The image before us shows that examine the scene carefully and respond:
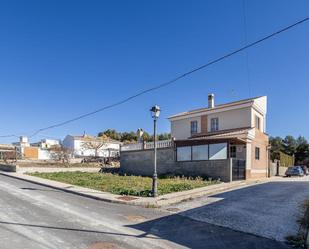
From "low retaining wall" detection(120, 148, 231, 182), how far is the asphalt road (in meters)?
12.5

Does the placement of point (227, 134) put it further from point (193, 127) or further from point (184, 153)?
point (193, 127)

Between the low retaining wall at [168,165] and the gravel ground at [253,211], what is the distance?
25.6 ft

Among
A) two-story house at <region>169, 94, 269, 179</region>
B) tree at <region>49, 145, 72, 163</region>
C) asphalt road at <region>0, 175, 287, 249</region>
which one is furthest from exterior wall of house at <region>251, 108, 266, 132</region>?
tree at <region>49, 145, 72, 163</region>

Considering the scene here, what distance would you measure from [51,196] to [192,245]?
9428mm

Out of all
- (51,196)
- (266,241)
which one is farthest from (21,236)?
(51,196)

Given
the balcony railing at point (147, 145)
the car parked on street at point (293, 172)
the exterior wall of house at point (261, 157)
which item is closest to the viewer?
the exterior wall of house at point (261, 157)

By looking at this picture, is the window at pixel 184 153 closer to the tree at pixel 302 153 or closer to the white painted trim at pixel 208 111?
the white painted trim at pixel 208 111

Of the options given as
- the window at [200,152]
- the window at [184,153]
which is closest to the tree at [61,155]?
the window at [184,153]

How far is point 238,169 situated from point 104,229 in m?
18.0

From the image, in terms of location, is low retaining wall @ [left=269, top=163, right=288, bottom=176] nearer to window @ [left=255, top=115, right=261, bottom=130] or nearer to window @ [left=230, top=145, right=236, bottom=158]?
window @ [left=255, top=115, right=261, bottom=130]

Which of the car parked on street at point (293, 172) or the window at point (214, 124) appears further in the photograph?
the car parked on street at point (293, 172)

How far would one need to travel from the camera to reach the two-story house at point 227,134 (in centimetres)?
2647

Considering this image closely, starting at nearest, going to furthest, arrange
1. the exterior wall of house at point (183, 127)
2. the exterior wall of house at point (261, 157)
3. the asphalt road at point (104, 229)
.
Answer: the asphalt road at point (104, 229)
the exterior wall of house at point (261, 157)
the exterior wall of house at point (183, 127)

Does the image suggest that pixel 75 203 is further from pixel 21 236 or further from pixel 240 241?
pixel 240 241
